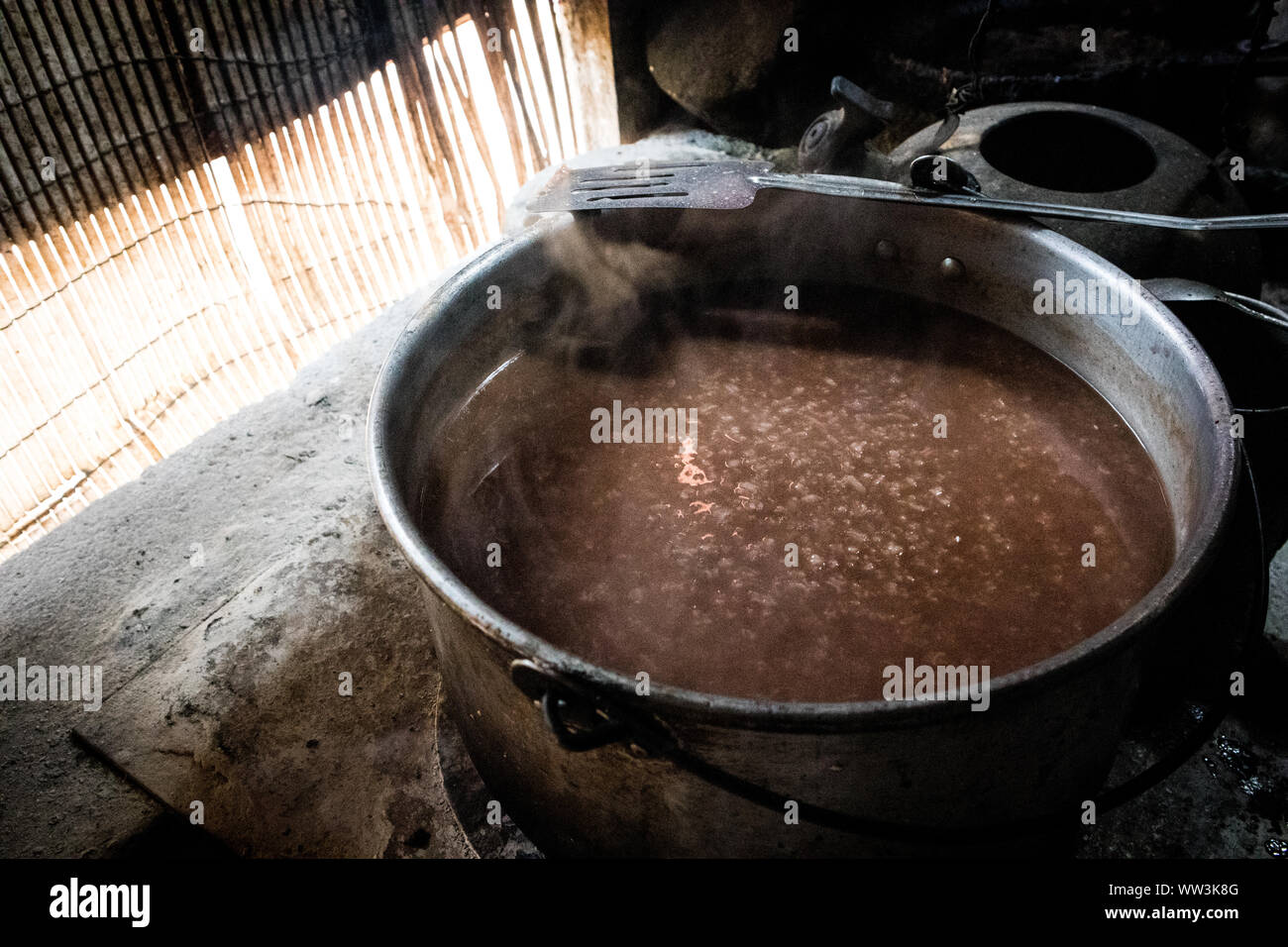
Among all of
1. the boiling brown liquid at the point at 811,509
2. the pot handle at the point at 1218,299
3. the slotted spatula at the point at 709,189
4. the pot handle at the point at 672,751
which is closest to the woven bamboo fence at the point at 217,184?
the slotted spatula at the point at 709,189

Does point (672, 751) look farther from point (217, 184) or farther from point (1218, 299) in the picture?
point (217, 184)

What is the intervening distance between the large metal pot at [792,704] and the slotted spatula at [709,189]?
0.26 feet

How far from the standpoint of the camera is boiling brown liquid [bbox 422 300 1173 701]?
1759 millimetres

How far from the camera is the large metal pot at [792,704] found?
4.10 ft

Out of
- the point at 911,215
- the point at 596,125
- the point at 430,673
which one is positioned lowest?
the point at 430,673

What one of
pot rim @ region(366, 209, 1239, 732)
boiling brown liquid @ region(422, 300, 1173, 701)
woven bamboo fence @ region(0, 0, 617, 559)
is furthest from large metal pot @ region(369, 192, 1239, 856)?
woven bamboo fence @ region(0, 0, 617, 559)

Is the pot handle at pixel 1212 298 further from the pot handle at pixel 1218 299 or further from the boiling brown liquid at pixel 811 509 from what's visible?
the boiling brown liquid at pixel 811 509

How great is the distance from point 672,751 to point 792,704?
0.22 m

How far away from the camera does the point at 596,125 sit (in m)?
5.02

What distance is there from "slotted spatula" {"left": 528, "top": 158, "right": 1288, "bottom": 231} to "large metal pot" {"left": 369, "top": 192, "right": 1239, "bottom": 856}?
8cm
